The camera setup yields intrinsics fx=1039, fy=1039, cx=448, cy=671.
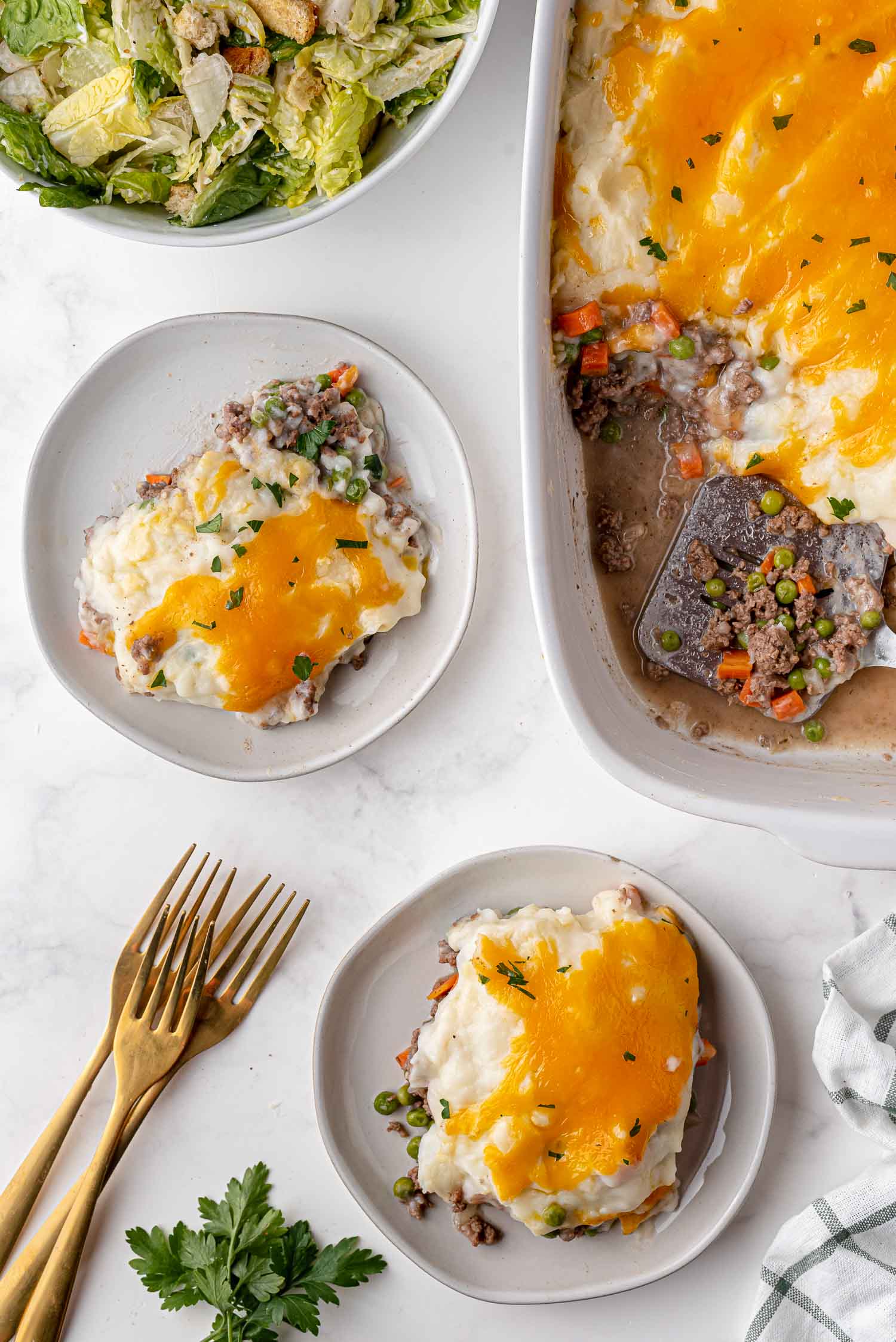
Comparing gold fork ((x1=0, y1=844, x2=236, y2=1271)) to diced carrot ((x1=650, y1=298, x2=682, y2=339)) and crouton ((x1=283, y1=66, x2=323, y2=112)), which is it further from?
crouton ((x1=283, y1=66, x2=323, y2=112))

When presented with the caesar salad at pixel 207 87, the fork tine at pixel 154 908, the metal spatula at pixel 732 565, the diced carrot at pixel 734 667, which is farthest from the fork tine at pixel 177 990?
the caesar salad at pixel 207 87

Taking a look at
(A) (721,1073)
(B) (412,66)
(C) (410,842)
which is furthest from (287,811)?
(B) (412,66)

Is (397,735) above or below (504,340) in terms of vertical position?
below

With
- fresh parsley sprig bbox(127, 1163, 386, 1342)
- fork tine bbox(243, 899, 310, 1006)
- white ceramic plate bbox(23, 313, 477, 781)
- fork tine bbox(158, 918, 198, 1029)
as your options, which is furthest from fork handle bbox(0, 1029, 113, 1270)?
white ceramic plate bbox(23, 313, 477, 781)

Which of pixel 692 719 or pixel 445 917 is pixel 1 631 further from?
pixel 692 719

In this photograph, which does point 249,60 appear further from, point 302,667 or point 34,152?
point 302,667

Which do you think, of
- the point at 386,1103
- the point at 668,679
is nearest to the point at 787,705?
the point at 668,679
